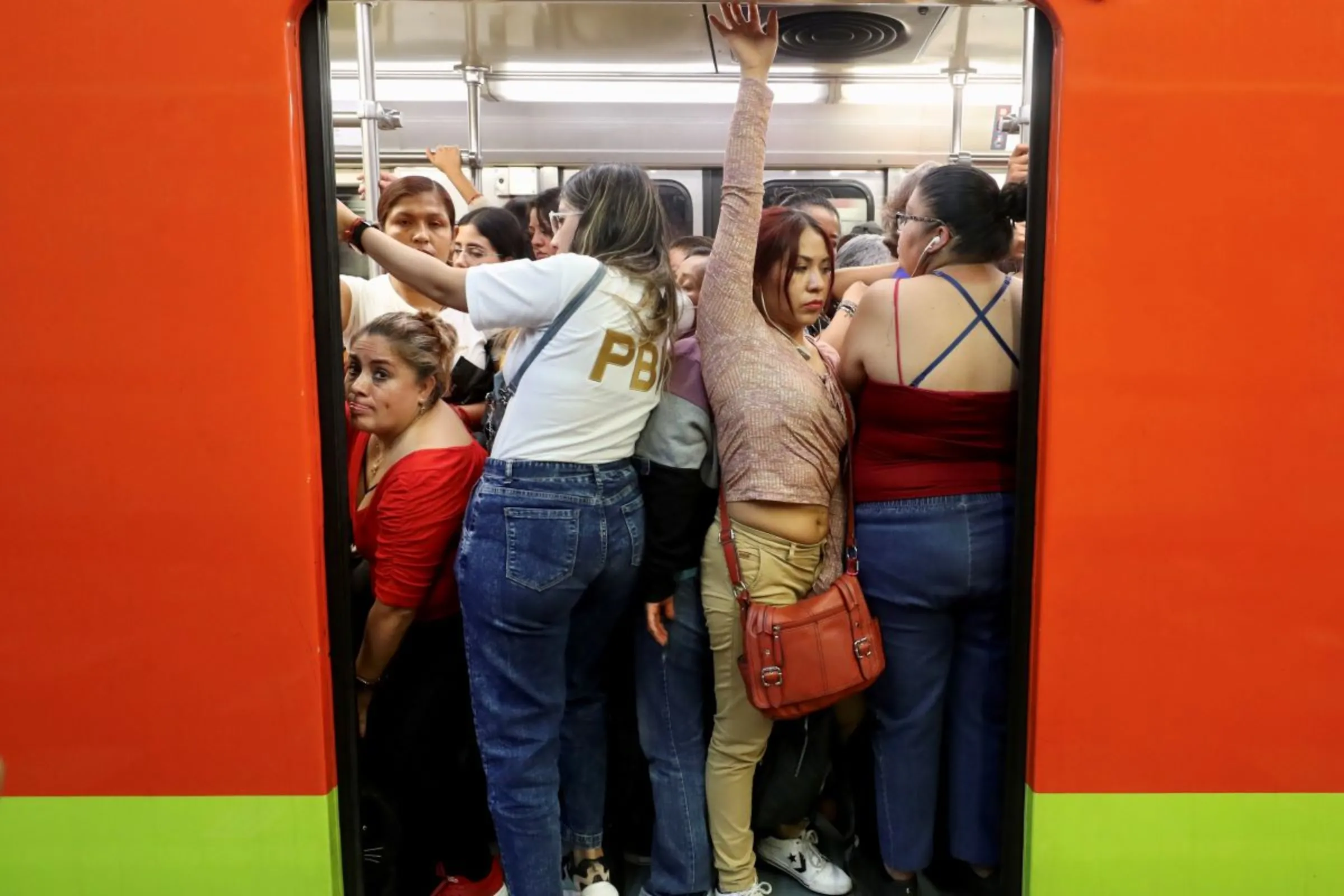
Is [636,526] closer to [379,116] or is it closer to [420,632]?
[420,632]

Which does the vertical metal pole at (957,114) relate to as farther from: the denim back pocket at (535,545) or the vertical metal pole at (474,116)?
the denim back pocket at (535,545)

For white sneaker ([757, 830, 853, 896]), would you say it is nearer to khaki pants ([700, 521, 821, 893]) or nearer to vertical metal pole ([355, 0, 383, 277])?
khaki pants ([700, 521, 821, 893])

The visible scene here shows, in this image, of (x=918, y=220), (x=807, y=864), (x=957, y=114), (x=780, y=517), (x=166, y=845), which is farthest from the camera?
(x=957, y=114)

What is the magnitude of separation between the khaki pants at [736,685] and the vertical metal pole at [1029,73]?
91cm

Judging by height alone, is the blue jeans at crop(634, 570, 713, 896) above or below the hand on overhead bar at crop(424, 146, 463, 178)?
below

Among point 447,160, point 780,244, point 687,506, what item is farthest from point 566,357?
point 447,160

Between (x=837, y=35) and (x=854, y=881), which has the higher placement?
(x=837, y=35)

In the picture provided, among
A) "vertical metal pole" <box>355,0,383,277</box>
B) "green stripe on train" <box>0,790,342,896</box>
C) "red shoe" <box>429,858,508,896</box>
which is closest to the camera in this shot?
"green stripe on train" <box>0,790,342,896</box>

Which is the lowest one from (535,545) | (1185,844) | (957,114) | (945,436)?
(1185,844)

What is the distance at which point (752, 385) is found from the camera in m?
1.91

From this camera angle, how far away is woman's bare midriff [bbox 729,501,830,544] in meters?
1.96

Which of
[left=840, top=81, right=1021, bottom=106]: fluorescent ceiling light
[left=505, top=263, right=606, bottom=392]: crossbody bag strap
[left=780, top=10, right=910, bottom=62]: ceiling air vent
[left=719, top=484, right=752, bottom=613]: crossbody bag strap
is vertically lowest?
[left=719, top=484, right=752, bottom=613]: crossbody bag strap

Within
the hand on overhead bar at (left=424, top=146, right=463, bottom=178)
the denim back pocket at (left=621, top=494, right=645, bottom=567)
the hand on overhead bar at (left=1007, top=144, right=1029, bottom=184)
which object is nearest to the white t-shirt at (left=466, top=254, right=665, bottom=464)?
the denim back pocket at (left=621, top=494, right=645, bottom=567)

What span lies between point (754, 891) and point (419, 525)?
3.49 feet
